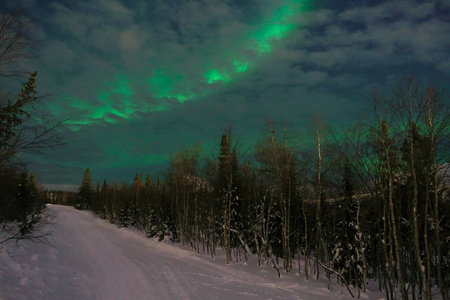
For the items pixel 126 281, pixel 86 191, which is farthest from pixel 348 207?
pixel 86 191

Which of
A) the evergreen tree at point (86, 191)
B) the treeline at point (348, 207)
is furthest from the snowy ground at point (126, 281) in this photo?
the evergreen tree at point (86, 191)

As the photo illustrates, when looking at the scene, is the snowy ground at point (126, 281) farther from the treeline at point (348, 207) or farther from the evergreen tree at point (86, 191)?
the evergreen tree at point (86, 191)

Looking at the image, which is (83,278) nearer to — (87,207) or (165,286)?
(165,286)

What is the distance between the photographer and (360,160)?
1254 cm

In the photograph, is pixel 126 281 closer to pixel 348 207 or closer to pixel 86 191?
pixel 348 207

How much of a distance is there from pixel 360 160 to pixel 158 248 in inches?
781

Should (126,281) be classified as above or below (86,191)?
below

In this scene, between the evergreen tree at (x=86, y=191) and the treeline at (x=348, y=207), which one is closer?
the treeline at (x=348, y=207)

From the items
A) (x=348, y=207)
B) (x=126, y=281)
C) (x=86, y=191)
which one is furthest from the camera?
(x=86, y=191)

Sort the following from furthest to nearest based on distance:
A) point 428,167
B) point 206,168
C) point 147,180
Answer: point 147,180, point 206,168, point 428,167

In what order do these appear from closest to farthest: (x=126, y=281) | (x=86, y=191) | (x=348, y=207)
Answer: (x=126, y=281) → (x=348, y=207) → (x=86, y=191)

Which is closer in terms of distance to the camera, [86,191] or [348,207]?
[348,207]

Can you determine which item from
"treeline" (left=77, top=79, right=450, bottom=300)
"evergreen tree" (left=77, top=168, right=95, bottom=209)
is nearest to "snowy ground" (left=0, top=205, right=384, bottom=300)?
"treeline" (left=77, top=79, right=450, bottom=300)

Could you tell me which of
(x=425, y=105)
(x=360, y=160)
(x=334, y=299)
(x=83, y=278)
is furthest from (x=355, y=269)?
(x=83, y=278)
